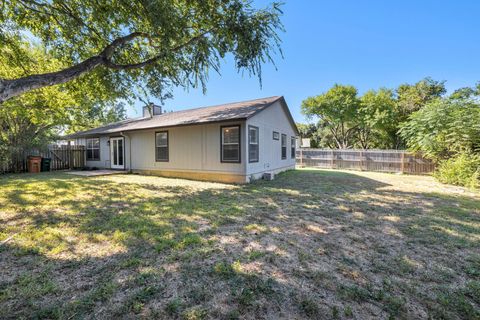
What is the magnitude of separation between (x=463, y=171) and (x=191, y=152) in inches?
428

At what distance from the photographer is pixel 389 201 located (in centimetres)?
575

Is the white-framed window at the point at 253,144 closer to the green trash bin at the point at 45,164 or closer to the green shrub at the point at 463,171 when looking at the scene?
the green shrub at the point at 463,171

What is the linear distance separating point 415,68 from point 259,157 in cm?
1685

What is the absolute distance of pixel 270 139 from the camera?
10.5 m

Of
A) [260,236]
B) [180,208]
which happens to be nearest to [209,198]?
[180,208]

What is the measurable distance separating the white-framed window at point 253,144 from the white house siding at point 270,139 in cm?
20

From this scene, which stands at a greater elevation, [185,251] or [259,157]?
[259,157]

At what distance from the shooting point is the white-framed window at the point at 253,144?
8.54m

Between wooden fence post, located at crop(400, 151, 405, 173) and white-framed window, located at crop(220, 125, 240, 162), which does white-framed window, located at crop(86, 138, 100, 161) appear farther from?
wooden fence post, located at crop(400, 151, 405, 173)

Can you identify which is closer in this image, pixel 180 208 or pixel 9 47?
pixel 180 208

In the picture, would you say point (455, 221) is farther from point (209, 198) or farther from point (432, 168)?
point (432, 168)

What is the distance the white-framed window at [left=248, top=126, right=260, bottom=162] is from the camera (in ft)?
28.0

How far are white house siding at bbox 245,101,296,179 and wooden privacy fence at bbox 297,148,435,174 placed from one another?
4.16m

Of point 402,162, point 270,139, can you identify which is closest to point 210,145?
point 270,139
